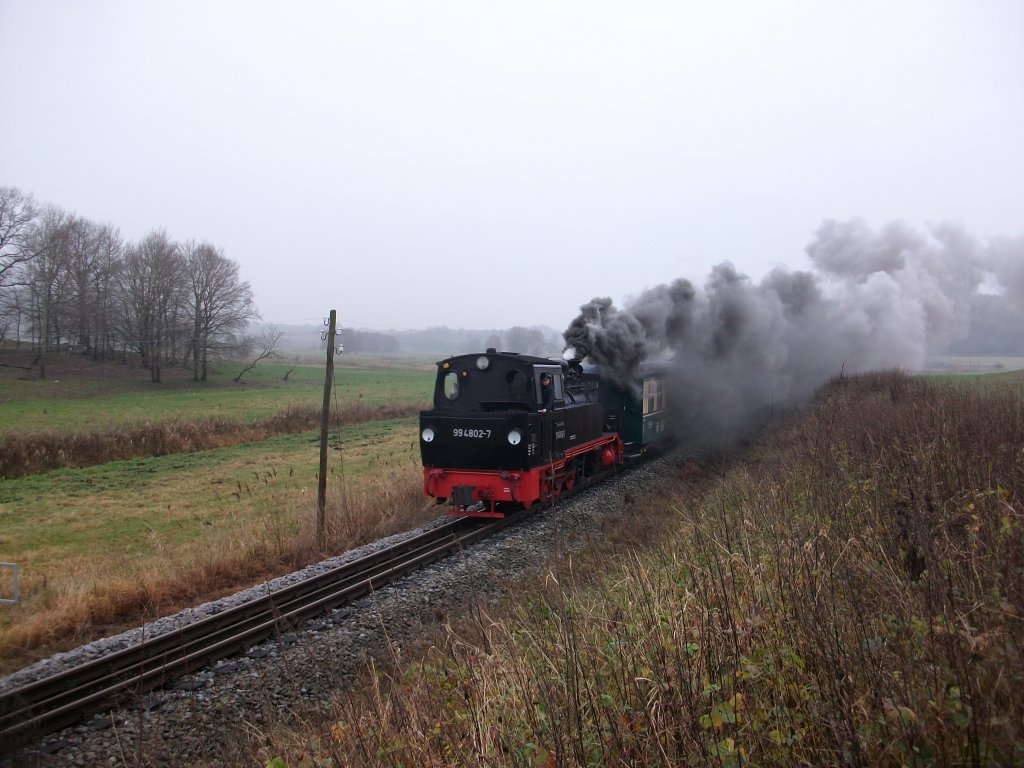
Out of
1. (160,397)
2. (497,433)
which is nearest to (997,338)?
(497,433)

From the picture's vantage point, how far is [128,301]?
50.3 meters

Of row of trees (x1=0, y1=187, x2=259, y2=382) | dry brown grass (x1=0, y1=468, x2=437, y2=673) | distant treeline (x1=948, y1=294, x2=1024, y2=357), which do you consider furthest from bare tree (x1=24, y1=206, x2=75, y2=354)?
distant treeline (x1=948, y1=294, x2=1024, y2=357)

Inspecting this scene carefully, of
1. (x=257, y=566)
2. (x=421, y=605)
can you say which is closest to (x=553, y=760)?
(x=421, y=605)

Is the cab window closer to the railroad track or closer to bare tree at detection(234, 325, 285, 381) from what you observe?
the railroad track

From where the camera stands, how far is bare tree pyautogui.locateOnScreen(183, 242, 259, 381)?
52.0 meters

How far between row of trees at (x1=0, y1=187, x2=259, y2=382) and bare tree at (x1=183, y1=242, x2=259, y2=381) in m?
0.08

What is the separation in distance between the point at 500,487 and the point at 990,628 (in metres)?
9.23

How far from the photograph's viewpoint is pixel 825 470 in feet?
20.8

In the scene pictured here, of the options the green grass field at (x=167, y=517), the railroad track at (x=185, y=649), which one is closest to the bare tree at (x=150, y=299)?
the green grass field at (x=167, y=517)

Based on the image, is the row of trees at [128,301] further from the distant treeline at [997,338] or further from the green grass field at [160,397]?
the distant treeline at [997,338]

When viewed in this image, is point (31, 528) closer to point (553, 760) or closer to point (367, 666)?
point (367, 666)

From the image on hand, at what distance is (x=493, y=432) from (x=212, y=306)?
48512 mm

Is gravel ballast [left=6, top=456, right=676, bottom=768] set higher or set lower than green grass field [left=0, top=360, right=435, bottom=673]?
higher

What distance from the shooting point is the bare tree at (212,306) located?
171 feet
